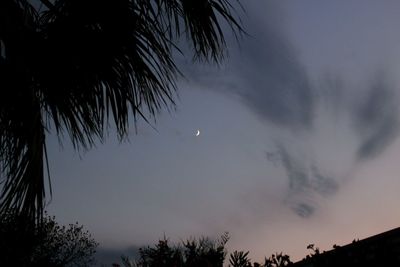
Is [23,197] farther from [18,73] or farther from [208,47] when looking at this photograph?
[208,47]

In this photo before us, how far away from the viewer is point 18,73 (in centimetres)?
222

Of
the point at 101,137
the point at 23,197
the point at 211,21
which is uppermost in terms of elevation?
the point at 211,21

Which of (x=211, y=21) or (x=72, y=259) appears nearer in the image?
(x=211, y=21)

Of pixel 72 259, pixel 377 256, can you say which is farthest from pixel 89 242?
pixel 377 256

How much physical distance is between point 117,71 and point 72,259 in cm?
2897

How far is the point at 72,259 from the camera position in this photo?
29.1 metres

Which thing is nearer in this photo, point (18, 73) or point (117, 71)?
point (18, 73)

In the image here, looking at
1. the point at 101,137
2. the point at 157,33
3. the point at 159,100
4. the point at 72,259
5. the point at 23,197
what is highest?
the point at 72,259

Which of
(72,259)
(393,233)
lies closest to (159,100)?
(393,233)

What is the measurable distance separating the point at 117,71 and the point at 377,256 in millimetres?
3752

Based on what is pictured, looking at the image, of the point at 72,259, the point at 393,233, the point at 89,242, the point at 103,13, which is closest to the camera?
the point at 103,13

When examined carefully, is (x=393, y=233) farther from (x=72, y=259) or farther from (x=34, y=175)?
(x=72, y=259)

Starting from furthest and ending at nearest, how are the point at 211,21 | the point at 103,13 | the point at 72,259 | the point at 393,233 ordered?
the point at 72,259 → the point at 393,233 → the point at 211,21 → the point at 103,13

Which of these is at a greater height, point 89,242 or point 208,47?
point 89,242
